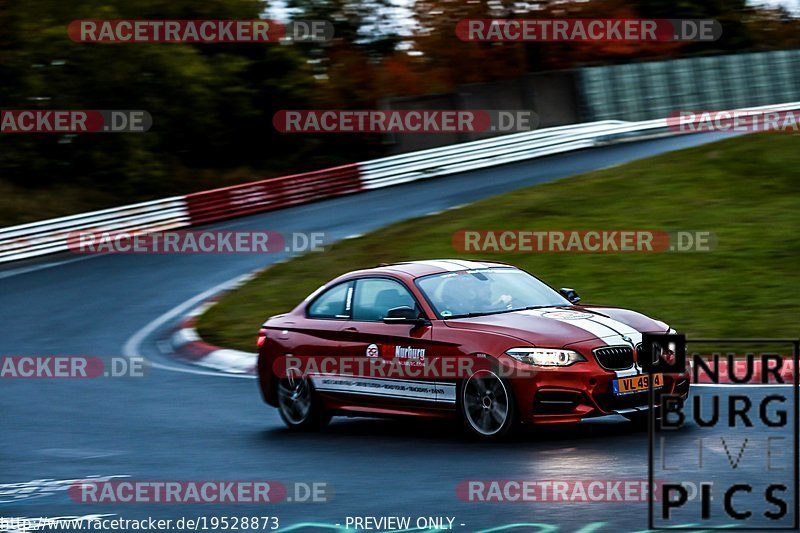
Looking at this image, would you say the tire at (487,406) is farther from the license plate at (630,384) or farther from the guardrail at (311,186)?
the guardrail at (311,186)

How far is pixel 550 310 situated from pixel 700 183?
13.4 m

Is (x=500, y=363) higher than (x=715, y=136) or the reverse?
the reverse

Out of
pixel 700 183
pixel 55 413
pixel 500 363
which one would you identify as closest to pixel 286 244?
pixel 700 183

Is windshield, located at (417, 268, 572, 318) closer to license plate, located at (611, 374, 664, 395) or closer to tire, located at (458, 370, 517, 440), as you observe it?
tire, located at (458, 370, 517, 440)

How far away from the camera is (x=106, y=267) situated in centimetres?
2566

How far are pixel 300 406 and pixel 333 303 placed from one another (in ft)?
3.11

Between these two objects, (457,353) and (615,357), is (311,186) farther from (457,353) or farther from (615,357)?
(615,357)

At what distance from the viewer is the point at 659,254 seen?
19297mm

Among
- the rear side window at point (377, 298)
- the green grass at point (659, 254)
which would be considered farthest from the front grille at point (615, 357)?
the green grass at point (659, 254)

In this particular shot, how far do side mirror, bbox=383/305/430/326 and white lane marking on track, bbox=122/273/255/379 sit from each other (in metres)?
4.68

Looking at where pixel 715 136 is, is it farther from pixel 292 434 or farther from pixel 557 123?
pixel 292 434

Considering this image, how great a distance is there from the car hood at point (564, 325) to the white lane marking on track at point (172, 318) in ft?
17.2

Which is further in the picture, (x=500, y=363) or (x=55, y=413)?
(x=55, y=413)

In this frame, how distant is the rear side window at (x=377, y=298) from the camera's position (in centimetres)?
1083
